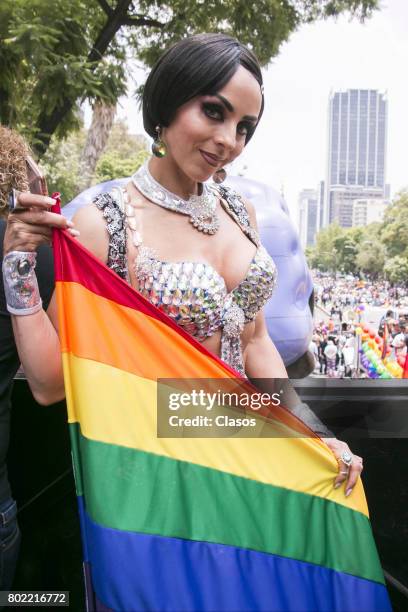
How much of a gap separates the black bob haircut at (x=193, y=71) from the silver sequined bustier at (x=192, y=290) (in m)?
0.25

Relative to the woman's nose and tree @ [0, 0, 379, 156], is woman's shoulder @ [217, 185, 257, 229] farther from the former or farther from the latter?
tree @ [0, 0, 379, 156]

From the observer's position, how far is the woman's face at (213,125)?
136cm

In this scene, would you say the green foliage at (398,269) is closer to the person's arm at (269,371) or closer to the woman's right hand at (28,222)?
the person's arm at (269,371)

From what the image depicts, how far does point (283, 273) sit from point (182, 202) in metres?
2.88

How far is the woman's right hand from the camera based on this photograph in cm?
126

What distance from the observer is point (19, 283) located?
4.15 feet

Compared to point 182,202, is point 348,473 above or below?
below

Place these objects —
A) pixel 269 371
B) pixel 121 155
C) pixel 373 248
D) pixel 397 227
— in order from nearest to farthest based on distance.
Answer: pixel 269 371 < pixel 121 155 < pixel 397 227 < pixel 373 248

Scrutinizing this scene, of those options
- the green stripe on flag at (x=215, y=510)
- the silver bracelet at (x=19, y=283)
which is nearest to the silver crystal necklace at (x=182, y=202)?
the silver bracelet at (x=19, y=283)

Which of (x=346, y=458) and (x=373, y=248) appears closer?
(x=346, y=458)

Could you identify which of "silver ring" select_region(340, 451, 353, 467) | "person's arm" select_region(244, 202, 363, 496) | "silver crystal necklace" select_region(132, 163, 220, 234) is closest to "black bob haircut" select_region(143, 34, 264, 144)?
"silver crystal necklace" select_region(132, 163, 220, 234)

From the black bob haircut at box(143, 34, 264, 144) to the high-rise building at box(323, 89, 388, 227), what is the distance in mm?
165737

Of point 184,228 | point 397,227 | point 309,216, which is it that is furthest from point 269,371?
point 309,216

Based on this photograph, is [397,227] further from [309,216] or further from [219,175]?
[309,216]
